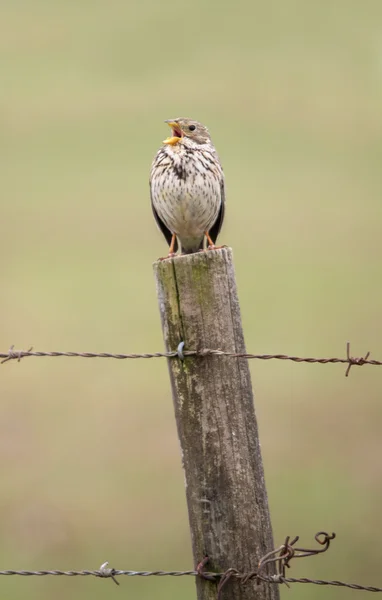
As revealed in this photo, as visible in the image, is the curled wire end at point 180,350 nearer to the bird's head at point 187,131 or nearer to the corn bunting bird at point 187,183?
the corn bunting bird at point 187,183

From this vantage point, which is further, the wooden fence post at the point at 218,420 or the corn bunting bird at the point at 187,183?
the corn bunting bird at the point at 187,183

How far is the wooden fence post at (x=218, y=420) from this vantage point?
11.8ft

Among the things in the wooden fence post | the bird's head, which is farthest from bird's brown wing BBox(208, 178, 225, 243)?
the wooden fence post

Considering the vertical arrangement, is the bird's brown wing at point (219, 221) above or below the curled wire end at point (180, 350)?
above

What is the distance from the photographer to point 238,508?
3607mm

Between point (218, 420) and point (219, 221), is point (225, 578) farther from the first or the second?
point (219, 221)

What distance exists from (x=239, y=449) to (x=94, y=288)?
29.3 ft

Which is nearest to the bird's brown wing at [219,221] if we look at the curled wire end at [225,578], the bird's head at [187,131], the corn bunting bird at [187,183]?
the corn bunting bird at [187,183]

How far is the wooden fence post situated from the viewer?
3.60 m

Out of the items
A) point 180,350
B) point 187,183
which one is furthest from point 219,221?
point 180,350

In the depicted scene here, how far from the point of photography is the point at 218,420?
3590 millimetres

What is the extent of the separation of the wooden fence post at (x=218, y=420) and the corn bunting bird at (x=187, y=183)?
191 cm

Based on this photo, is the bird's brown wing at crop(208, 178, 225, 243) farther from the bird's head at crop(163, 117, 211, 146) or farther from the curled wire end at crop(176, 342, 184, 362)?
the curled wire end at crop(176, 342, 184, 362)

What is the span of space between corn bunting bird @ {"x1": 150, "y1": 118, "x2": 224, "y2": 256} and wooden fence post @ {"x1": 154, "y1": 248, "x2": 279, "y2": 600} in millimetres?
1914
